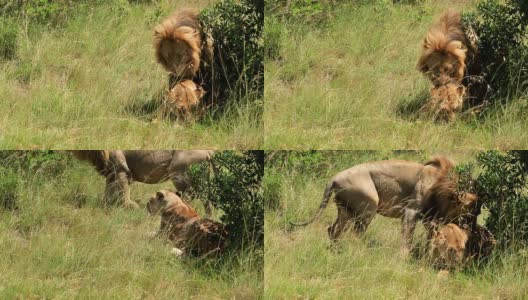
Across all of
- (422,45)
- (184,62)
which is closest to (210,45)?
(184,62)

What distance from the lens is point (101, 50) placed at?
9.77m

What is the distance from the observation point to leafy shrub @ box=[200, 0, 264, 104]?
9125mm

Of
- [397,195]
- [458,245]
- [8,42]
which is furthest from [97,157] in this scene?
[458,245]

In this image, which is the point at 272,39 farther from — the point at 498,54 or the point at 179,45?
the point at 498,54

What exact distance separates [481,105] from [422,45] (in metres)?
0.65

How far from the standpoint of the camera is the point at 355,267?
331 inches

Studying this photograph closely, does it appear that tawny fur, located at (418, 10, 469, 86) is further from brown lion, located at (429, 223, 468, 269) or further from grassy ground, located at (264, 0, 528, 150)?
brown lion, located at (429, 223, 468, 269)

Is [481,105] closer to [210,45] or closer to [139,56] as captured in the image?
[210,45]

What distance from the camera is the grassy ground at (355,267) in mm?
8266

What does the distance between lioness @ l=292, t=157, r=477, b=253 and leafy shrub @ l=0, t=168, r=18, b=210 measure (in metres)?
2.14

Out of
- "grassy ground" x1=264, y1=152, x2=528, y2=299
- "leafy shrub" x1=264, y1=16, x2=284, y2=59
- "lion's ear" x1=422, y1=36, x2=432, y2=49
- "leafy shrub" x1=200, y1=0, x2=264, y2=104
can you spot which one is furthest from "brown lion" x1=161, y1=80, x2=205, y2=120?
"lion's ear" x1=422, y1=36, x2=432, y2=49

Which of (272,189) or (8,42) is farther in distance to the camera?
(8,42)

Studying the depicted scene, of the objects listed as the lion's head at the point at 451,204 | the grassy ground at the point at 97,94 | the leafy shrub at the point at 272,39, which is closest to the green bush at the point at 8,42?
the grassy ground at the point at 97,94

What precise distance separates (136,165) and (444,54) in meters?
2.46
